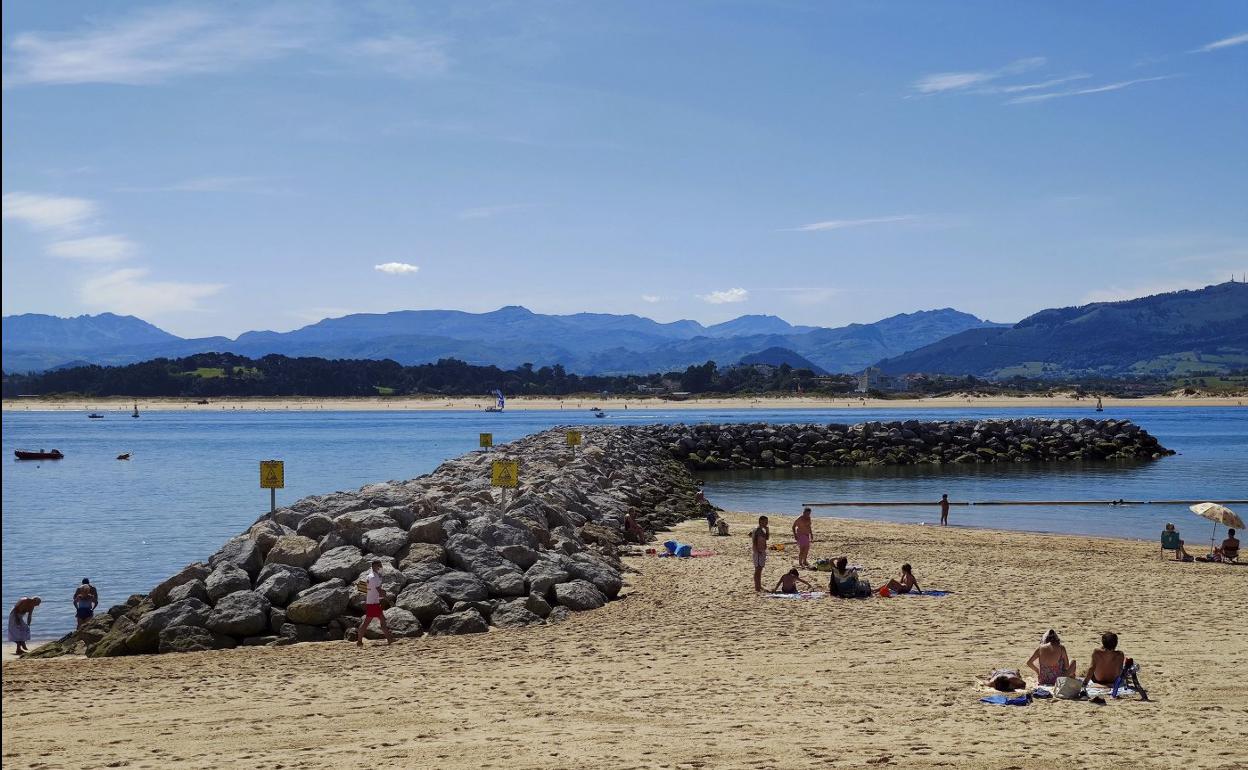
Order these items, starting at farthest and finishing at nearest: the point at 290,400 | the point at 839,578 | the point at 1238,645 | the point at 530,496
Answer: the point at 290,400, the point at 530,496, the point at 839,578, the point at 1238,645

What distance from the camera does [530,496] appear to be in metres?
18.8

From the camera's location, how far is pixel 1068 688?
31.3 feet

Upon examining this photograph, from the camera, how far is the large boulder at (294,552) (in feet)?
Result: 46.4

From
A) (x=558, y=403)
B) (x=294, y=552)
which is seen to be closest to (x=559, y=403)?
(x=558, y=403)

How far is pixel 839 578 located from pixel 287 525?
795cm

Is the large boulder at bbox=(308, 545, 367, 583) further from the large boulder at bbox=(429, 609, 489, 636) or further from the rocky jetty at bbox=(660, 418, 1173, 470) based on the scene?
the rocky jetty at bbox=(660, 418, 1173, 470)

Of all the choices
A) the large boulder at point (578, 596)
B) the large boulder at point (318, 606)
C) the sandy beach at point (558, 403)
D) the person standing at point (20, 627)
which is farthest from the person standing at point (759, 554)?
the sandy beach at point (558, 403)

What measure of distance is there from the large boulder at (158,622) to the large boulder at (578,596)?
4.07 metres

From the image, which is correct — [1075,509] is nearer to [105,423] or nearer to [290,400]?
[105,423]

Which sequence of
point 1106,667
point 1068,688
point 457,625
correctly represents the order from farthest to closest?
point 457,625 → point 1106,667 → point 1068,688

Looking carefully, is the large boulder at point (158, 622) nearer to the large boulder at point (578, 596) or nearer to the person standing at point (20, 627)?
the person standing at point (20, 627)

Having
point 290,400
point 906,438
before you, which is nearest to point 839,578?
point 906,438

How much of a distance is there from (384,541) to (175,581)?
2.52 m

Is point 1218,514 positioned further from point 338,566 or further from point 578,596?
point 338,566
